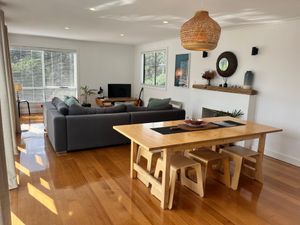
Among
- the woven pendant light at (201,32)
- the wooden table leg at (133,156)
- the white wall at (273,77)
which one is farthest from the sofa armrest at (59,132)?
the white wall at (273,77)

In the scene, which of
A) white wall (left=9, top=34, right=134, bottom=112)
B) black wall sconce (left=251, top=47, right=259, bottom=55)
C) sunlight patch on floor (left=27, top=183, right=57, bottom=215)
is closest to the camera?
sunlight patch on floor (left=27, top=183, right=57, bottom=215)

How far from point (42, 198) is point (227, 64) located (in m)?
4.11

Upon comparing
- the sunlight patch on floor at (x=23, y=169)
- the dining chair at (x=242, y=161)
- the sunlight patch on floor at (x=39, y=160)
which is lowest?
the sunlight patch on floor at (x=23, y=169)

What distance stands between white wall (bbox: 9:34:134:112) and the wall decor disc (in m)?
4.25

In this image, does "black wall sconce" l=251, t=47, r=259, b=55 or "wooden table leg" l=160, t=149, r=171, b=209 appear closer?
"wooden table leg" l=160, t=149, r=171, b=209

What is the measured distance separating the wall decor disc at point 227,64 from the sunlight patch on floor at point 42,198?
13.0 ft

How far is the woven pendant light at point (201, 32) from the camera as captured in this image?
2.15 meters

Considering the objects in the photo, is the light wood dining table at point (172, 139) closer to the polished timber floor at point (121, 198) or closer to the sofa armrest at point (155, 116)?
the polished timber floor at point (121, 198)

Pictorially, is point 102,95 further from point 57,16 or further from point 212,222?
point 212,222

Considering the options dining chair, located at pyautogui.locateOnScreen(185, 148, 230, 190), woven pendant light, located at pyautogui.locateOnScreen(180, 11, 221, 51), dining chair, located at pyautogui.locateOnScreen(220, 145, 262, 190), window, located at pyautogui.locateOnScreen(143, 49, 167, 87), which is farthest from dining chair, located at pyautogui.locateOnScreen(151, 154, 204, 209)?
window, located at pyautogui.locateOnScreen(143, 49, 167, 87)

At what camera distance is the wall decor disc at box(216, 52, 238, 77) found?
4.66m

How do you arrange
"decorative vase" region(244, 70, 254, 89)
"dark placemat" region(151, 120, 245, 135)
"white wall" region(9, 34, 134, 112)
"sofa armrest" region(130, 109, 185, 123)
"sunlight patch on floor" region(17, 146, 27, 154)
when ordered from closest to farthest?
"dark placemat" region(151, 120, 245, 135) < "sunlight patch on floor" region(17, 146, 27, 154) < "decorative vase" region(244, 70, 254, 89) < "sofa armrest" region(130, 109, 185, 123) < "white wall" region(9, 34, 134, 112)

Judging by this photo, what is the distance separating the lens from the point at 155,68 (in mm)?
7438

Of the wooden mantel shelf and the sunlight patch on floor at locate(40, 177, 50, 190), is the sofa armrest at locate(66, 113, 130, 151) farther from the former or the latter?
the wooden mantel shelf
